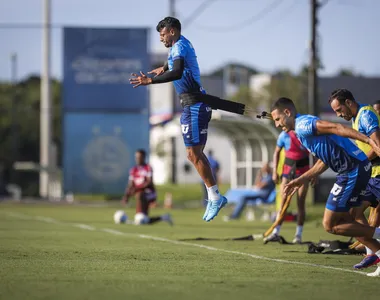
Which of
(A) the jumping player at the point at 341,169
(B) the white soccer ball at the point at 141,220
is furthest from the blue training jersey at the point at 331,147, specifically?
(B) the white soccer ball at the point at 141,220

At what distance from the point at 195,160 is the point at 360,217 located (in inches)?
96.6

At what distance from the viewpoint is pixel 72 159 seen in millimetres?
Result: 44875

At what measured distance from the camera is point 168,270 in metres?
11.5

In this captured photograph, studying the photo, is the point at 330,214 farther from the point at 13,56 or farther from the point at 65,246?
the point at 13,56

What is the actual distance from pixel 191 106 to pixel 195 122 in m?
0.23

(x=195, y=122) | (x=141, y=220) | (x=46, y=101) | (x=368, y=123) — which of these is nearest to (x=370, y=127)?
(x=368, y=123)

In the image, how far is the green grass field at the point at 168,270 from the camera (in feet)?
30.9

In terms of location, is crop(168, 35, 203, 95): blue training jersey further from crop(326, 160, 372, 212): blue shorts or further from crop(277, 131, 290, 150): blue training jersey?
crop(277, 131, 290, 150): blue training jersey

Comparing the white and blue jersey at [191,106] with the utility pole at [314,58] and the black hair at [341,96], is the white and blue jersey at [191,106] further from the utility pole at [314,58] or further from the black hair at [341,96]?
the utility pole at [314,58]

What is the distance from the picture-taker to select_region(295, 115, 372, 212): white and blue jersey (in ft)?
36.1

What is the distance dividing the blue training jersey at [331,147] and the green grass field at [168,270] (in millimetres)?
1301

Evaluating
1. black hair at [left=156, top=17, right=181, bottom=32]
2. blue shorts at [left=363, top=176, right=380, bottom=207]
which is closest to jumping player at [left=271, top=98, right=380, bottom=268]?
blue shorts at [left=363, top=176, right=380, bottom=207]

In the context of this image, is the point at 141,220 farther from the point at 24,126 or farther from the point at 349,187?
the point at 24,126

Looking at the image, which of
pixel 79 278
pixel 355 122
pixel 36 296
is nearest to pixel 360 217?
pixel 355 122
